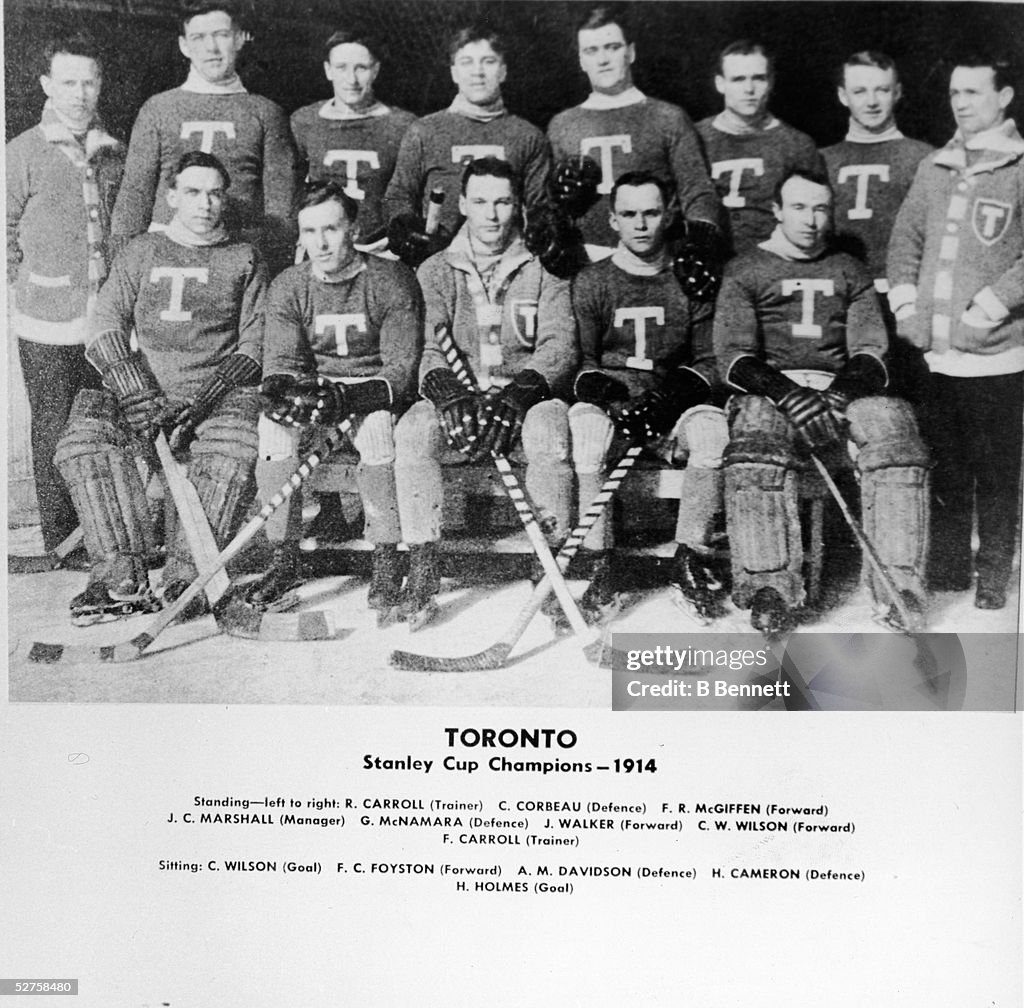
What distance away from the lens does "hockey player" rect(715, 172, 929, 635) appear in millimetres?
1534

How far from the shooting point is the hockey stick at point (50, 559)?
1.56 m

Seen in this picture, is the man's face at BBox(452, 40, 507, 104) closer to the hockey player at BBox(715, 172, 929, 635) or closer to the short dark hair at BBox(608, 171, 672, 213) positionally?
the short dark hair at BBox(608, 171, 672, 213)

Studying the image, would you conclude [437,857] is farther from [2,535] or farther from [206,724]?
[2,535]

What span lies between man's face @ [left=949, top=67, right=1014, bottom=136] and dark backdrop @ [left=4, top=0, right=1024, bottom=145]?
0.02 meters

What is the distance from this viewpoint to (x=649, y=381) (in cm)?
156

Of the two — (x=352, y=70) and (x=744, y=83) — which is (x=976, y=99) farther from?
(x=352, y=70)

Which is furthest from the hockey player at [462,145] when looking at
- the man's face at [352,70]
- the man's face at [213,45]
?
the man's face at [213,45]

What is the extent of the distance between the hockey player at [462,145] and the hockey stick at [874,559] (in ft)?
2.24

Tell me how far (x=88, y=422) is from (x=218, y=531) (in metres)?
0.29

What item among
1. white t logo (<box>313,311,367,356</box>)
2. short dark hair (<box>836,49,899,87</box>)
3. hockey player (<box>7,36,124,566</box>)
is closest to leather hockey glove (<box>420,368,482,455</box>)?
white t logo (<box>313,311,367,356</box>)

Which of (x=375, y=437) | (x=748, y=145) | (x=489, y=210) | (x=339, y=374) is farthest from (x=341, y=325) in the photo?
(x=748, y=145)

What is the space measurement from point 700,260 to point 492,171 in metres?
0.38

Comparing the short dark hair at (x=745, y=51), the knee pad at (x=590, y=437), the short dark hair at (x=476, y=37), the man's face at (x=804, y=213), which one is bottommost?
the knee pad at (x=590, y=437)

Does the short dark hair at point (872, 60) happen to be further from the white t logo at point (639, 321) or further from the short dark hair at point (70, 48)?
the short dark hair at point (70, 48)
